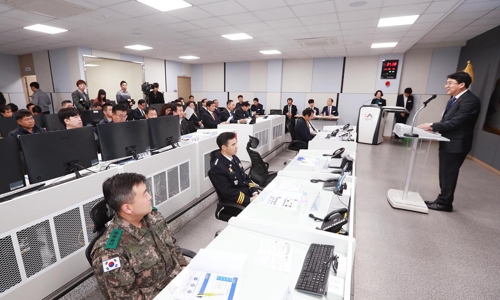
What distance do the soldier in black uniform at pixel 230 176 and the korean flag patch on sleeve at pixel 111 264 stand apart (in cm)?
106

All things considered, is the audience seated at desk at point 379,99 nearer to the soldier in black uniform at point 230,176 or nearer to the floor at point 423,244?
the floor at point 423,244

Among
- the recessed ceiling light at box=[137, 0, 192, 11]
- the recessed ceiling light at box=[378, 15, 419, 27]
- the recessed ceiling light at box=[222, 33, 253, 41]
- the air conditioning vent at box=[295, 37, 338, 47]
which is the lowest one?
the recessed ceiling light at box=[137, 0, 192, 11]

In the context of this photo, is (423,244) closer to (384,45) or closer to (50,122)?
(50,122)

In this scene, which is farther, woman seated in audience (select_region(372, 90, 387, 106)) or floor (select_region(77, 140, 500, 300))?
woman seated in audience (select_region(372, 90, 387, 106))

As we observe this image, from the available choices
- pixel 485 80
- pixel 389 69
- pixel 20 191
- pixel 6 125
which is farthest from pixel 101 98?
pixel 485 80

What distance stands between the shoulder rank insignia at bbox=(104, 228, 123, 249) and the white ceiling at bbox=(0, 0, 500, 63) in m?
3.56

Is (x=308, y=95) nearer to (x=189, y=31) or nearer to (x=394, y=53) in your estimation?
(x=394, y=53)

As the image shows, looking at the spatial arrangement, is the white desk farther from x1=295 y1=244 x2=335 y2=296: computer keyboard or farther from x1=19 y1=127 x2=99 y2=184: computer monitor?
x1=19 y1=127 x2=99 y2=184: computer monitor

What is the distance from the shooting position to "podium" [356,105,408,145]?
681 cm

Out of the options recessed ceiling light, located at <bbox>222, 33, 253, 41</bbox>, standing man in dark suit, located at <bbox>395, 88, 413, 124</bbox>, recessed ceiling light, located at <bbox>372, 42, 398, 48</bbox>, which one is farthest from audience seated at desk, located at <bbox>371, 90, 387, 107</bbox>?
recessed ceiling light, located at <bbox>222, 33, 253, 41</bbox>

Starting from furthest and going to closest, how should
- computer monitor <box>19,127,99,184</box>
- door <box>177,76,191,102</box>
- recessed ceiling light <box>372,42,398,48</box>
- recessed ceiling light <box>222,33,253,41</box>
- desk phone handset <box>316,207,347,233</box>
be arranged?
door <box>177,76,191,102</box> → recessed ceiling light <box>372,42,398,48</box> → recessed ceiling light <box>222,33,253,41</box> → computer monitor <box>19,127,99,184</box> → desk phone handset <box>316,207,347,233</box>

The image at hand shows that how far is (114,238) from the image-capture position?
115 centimetres

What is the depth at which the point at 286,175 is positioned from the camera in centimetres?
244

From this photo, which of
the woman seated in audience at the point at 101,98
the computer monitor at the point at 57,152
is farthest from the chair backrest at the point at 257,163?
the woman seated in audience at the point at 101,98
